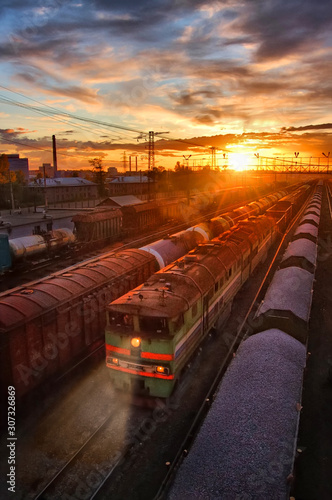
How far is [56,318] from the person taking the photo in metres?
13.2

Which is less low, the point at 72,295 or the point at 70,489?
the point at 72,295

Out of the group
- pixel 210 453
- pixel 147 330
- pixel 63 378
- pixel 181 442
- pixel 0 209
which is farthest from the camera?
pixel 0 209

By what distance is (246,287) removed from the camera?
971 inches

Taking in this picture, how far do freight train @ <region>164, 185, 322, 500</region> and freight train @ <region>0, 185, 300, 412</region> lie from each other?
6272 millimetres

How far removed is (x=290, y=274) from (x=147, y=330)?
48.2 feet

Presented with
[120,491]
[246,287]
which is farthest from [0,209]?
[120,491]

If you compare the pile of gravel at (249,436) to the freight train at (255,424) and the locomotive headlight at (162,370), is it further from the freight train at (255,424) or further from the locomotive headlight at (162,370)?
the locomotive headlight at (162,370)

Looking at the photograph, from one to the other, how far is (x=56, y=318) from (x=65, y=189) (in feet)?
293

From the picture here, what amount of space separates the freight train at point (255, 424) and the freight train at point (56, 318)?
6.27 metres

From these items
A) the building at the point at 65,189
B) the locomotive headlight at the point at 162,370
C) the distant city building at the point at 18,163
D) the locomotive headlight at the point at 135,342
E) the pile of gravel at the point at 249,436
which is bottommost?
the pile of gravel at the point at 249,436

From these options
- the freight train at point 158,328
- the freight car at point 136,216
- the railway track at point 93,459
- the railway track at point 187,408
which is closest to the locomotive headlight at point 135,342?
the freight train at point 158,328

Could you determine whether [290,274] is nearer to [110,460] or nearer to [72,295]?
[72,295]

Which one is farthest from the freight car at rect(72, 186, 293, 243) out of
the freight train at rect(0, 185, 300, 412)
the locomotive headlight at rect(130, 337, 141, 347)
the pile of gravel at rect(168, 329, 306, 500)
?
the pile of gravel at rect(168, 329, 306, 500)

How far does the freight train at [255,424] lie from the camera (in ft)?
26.1
